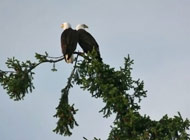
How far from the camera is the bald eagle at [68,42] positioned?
15789 mm

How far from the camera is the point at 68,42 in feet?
54.6

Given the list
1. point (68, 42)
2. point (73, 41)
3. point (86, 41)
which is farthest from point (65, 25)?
point (68, 42)

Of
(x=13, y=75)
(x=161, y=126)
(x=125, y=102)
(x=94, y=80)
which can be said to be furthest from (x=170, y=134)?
(x=13, y=75)

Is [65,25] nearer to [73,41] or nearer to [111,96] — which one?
[73,41]

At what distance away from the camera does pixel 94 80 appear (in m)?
13.5

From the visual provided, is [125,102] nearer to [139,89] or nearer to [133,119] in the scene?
[133,119]

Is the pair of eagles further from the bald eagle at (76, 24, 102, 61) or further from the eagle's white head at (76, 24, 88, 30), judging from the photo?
the eagle's white head at (76, 24, 88, 30)

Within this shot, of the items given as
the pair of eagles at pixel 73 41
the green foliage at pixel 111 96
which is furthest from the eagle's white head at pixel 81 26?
the green foliage at pixel 111 96

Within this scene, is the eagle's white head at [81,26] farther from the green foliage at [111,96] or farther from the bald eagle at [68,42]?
the green foliage at [111,96]

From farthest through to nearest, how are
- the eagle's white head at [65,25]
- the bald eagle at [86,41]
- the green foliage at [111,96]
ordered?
the eagle's white head at [65,25] < the bald eagle at [86,41] < the green foliage at [111,96]

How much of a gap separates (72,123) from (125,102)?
5.83ft

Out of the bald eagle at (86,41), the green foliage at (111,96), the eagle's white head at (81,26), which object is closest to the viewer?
the green foliage at (111,96)

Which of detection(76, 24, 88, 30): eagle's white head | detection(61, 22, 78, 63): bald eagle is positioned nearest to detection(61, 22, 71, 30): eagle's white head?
detection(61, 22, 78, 63): bald eagle

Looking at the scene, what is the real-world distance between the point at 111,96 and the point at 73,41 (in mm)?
4129
